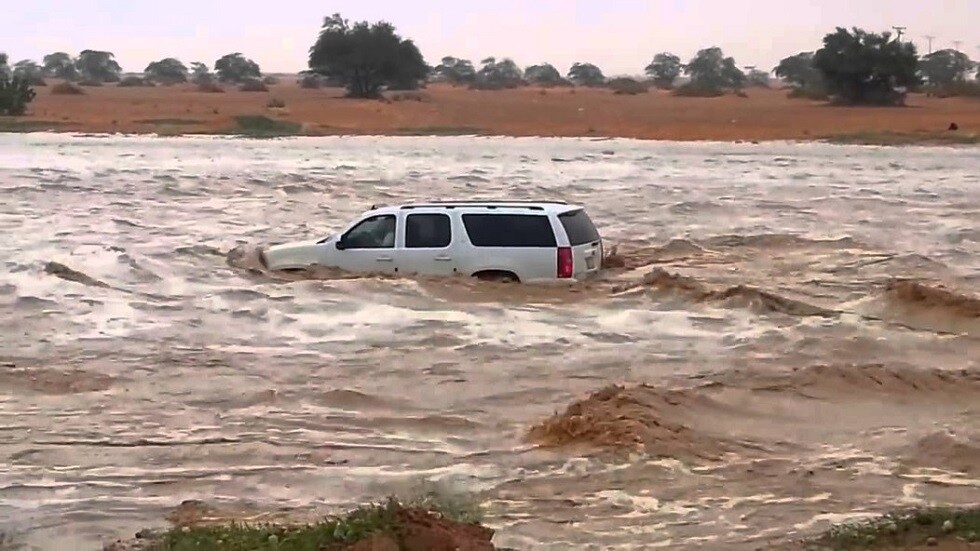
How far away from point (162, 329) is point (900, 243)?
43.9 feet

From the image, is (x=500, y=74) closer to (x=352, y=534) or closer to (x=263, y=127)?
(x=263, y=127)

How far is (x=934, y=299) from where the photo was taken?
17.7 metres

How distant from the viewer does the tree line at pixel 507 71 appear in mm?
68062

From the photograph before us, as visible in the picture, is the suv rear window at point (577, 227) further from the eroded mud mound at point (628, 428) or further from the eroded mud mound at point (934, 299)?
the eroded mud mound at point (628, 428)

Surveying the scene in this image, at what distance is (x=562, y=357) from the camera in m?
14.9

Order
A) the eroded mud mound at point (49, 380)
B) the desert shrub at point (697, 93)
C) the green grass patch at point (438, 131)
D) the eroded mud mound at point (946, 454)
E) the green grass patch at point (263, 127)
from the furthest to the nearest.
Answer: the desert shrub at point (697, 93), the green grass patch at point (438, 131), the green grass patch at point (263, 127), the eroded mud mound at point (49, 380), the eroded mud mound at point (946, 454)

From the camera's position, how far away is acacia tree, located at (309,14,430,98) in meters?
81.1

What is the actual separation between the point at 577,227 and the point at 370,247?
99.2 inches

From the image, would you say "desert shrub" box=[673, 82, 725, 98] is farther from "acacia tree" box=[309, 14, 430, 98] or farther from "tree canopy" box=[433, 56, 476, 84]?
"tree canopy" box=[433, 56, 476, 84]

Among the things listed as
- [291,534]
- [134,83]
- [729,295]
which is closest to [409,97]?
[134,83]

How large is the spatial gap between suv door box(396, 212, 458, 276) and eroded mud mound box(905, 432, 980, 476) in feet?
25.4

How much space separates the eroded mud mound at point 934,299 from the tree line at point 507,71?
4684 cm

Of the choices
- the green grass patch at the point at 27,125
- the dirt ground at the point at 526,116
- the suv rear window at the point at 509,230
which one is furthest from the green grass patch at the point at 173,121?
the suv rear window at the point at 509,230

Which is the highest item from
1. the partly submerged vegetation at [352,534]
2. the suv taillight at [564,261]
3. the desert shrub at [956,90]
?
the desert shrub at [956,90]
